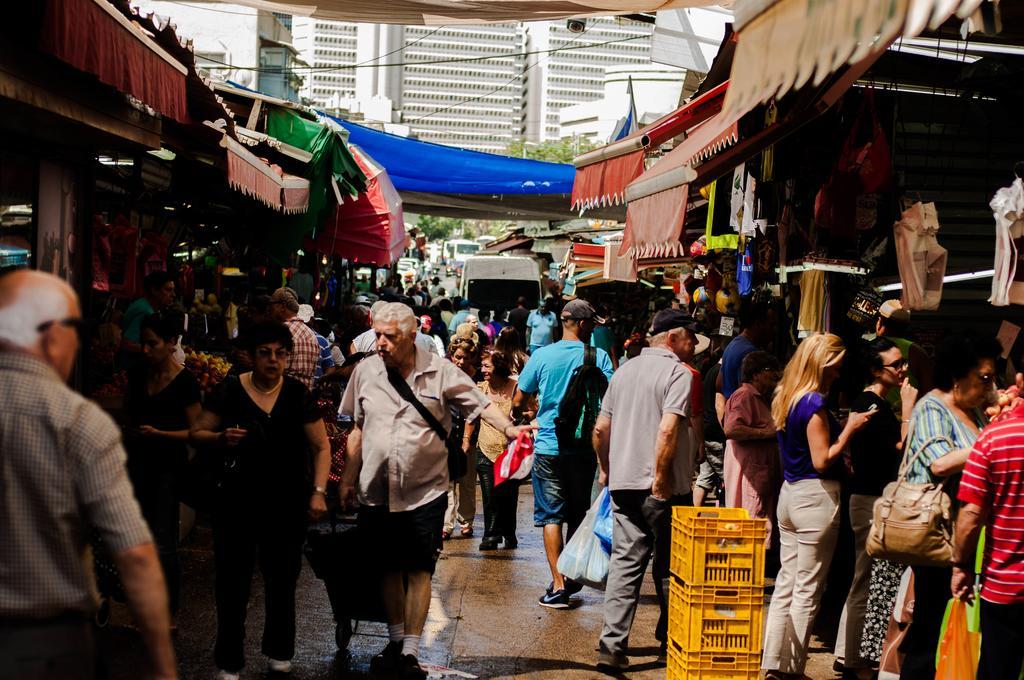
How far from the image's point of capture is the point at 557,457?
8867 millimetres

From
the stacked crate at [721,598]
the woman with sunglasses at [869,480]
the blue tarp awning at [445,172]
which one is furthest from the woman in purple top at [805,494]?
the blue tarp awning at [445,172]

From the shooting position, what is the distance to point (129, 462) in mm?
7215

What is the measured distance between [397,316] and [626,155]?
425 cm

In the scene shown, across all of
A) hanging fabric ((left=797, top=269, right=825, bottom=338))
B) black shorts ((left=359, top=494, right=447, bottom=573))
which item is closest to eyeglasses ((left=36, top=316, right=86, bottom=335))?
black shorts ((left=359, top=494, right=447, bottom=573))

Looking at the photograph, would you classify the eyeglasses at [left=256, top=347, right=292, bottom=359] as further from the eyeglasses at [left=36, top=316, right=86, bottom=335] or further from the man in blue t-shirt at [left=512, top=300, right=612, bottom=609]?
the eyeglasses at [left=36, top=316, right=86, bottom=335]

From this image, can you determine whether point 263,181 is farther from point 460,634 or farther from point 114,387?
point 460,634

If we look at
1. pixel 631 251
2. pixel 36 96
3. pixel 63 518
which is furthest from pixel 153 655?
pixel 631 251

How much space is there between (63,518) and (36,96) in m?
2.84

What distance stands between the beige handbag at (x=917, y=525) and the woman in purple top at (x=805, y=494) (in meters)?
1.00

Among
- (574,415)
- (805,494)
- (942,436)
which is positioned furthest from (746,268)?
(942,436)

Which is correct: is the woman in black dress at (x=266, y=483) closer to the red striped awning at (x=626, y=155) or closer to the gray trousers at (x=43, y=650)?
the gray trousers at (x=43, y=650)

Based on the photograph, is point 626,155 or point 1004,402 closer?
point 1004,402

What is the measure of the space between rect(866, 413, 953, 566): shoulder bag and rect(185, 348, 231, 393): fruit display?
18.7ft

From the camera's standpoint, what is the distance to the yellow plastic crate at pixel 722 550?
21.3 ft
